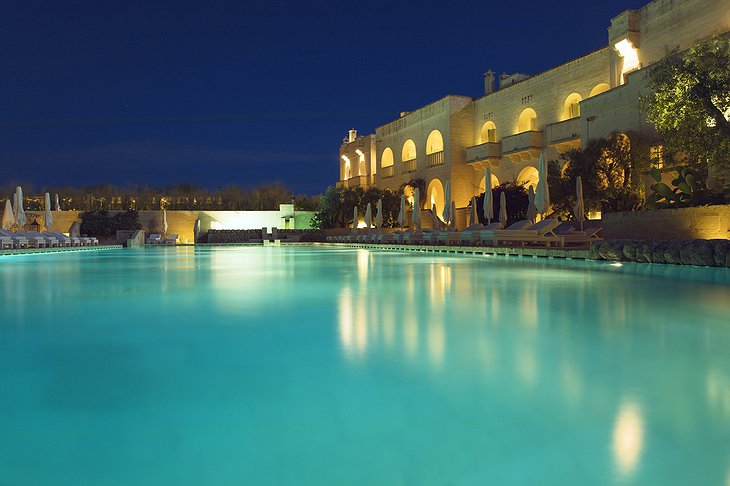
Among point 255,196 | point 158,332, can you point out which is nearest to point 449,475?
point 158,332

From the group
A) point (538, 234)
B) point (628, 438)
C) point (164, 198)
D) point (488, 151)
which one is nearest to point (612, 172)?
point (538, 234)

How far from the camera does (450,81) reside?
63.9 metres

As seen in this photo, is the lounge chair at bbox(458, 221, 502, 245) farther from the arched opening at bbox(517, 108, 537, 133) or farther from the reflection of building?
the arched opening at bbox(517, 108, 537, 133)

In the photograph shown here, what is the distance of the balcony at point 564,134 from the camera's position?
71.7ft

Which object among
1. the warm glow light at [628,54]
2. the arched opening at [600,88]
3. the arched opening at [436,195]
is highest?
the warm glow light at [628,54]

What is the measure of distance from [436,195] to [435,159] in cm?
202

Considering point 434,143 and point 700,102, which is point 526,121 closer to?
point 434,143

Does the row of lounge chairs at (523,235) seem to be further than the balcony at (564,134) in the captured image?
No

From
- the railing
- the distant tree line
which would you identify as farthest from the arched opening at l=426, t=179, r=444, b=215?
the distant tree line

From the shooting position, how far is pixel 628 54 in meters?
19.6

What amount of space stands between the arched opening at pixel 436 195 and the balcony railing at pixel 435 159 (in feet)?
2.94

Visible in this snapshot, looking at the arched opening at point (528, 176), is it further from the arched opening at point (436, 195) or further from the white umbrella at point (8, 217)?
the white umbrella at point (8, 217)

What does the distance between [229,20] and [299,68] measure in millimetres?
11802

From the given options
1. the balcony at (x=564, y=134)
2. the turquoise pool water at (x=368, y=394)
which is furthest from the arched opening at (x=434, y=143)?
the turquoise pool water at (x=368, y=394)
